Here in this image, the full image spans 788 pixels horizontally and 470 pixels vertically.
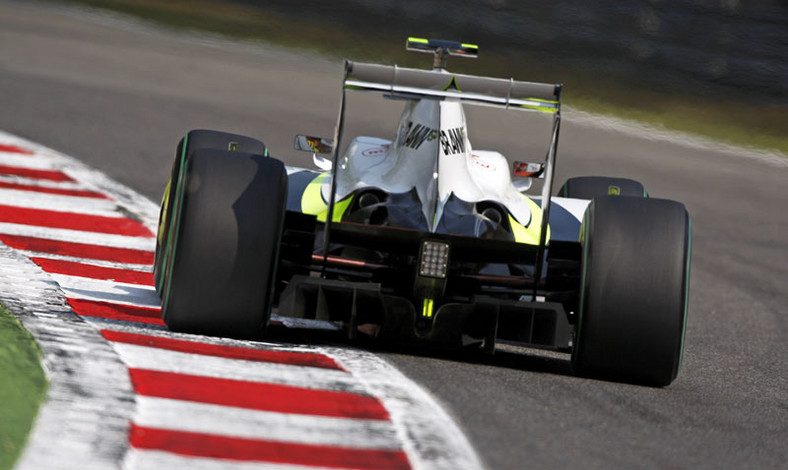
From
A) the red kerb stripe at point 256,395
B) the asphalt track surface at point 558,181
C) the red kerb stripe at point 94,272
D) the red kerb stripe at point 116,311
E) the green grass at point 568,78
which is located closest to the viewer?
the red kerb stripe at point 256,395

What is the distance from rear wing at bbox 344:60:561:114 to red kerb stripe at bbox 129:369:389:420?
1.51 metres

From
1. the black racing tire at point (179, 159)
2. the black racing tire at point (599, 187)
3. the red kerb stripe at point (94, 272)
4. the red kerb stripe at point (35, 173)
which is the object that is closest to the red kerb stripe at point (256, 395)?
the black racing tire at point (179, 159)

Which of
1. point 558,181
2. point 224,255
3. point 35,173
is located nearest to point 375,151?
point 224,255

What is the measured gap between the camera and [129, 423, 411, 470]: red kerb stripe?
3.59m

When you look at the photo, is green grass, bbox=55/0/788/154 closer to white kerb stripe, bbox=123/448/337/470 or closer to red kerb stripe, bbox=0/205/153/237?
red kerb stripe, bbox=0/205/153/237

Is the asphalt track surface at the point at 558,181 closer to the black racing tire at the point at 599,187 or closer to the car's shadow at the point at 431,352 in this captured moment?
the car's shadow at the point at 431,352

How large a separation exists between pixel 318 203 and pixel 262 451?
8.18 ft

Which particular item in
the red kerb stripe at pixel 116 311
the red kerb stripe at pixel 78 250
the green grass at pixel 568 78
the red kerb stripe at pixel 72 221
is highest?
the green grass at pixel 568 78

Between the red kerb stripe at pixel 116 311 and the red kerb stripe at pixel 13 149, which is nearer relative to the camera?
the red kerb stripe at pixel 116 311

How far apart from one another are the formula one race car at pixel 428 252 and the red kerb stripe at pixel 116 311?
0.26m

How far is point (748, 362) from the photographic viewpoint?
280 inches

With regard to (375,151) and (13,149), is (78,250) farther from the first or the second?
(13,149)

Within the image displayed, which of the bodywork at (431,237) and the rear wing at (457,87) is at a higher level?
the rear wing at (457,87)

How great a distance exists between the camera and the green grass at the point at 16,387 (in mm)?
3497
